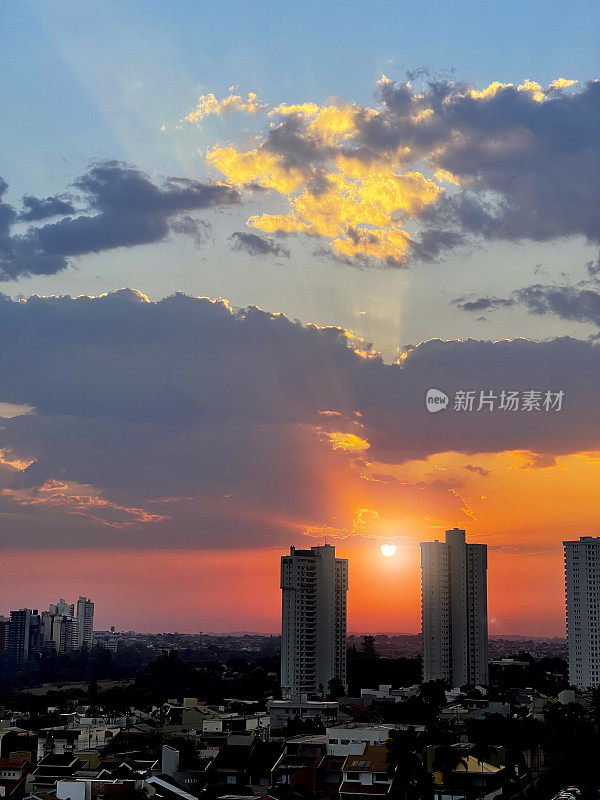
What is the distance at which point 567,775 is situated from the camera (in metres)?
21.3

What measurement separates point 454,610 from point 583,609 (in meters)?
5.98

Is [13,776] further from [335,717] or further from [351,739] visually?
[335,717]

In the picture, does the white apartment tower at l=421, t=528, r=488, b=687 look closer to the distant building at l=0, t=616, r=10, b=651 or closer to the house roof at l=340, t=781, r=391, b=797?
the house roof at l=340, t=781, r=391, b=797

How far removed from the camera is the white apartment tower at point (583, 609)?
160 ft

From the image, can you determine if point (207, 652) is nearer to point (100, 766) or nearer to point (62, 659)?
point (62, 659)

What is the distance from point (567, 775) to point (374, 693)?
21.5m

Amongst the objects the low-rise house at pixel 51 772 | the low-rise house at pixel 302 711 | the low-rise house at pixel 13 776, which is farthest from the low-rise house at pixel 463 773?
the low-rise house at pixel 302 711

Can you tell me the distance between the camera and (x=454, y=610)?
5019 cm

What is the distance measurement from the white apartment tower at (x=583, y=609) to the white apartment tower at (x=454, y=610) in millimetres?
3977

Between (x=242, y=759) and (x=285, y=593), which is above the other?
(x=285, y=593)

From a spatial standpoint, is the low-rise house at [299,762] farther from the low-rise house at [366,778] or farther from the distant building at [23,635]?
the distant building at [23,635]

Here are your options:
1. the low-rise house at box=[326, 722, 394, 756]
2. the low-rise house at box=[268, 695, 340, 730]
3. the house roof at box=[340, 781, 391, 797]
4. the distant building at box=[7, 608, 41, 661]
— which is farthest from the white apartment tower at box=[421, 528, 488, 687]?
the distant building at box=[7, 608, 41, 661]

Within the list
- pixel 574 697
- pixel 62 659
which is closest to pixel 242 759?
pixel 574 697

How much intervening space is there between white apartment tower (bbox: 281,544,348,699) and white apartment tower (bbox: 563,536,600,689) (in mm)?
10653
